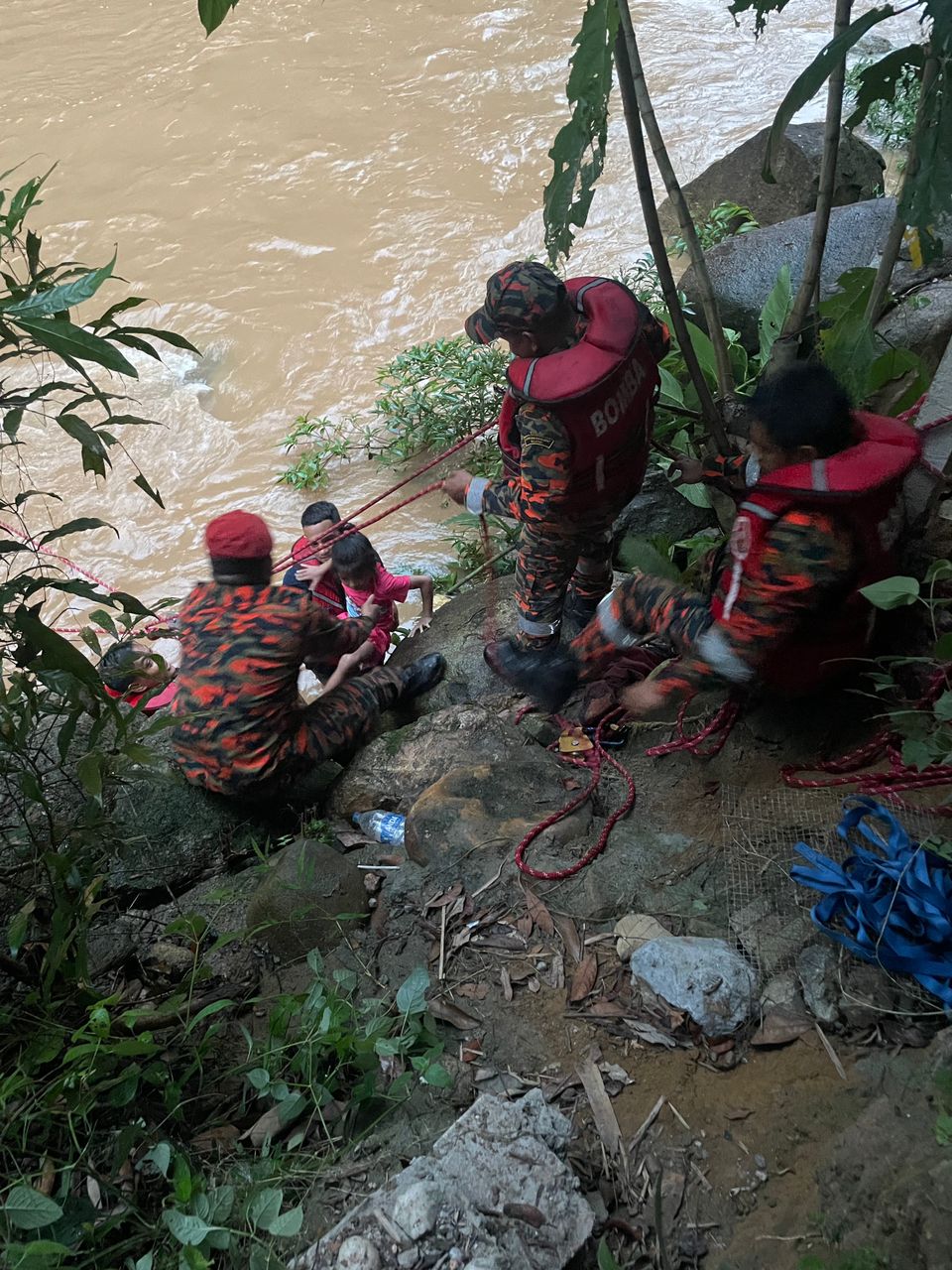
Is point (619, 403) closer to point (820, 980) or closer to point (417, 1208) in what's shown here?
point (820, 980)

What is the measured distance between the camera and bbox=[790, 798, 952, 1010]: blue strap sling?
7.07 feet

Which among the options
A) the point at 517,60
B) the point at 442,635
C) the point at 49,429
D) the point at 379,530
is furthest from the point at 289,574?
the point at 517,60

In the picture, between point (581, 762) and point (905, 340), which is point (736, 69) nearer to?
point (905, 340)

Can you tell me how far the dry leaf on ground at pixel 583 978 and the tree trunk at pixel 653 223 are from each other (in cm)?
232

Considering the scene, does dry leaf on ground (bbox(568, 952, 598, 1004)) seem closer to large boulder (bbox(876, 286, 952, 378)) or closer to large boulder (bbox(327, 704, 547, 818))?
large boulder (bbox(327, 704, 547, 818))

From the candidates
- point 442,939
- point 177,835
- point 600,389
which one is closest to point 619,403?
point 600,389

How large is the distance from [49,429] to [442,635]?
590 centimetres

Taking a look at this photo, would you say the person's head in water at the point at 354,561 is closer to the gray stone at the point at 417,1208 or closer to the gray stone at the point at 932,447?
the gray stone at the point at 932,447

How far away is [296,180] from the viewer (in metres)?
11.0

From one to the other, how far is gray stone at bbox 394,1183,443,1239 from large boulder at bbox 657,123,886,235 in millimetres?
6413

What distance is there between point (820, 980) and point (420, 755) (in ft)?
6.59

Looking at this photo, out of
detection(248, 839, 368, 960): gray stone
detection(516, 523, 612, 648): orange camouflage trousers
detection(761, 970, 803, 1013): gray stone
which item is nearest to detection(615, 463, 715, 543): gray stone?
detection(516, 523, 612, 648): orange camouflage trousers

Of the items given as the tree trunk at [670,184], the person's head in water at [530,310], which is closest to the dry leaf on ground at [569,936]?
the person's head in water at [530,310]

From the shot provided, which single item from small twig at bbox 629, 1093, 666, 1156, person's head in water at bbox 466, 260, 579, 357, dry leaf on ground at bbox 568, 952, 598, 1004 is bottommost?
dry leaf on ground at bbox 568, 952, 598, 1004
